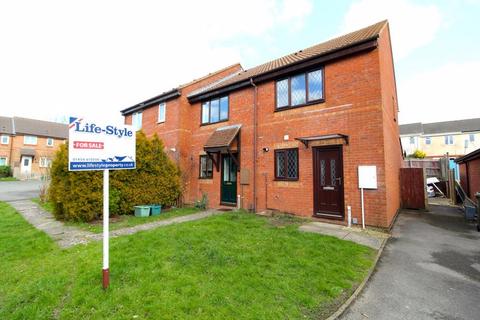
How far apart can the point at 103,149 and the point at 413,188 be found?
1402 centimetres

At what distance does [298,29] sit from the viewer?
37.0 ft

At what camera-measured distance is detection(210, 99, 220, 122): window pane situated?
12.3 m

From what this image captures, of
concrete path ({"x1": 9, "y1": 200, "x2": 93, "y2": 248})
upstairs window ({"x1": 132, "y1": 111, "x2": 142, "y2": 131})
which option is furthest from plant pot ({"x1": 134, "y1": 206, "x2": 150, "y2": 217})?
upstairs window ({"x1": 132, "y1": 111, "x2": 142, "y2": 131})

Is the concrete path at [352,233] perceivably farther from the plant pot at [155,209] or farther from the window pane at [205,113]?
the window pane at [205,113]

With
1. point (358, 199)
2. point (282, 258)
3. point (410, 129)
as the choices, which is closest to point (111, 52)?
point (282, 258)

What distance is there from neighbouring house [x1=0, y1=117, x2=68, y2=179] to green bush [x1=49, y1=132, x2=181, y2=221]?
29096 millimetres

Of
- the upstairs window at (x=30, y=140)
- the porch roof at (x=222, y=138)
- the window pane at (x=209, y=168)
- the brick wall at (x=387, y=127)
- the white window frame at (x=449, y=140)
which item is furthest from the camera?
the white window frame at (x=449, y=140)

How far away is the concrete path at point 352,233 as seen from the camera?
19.6 feet

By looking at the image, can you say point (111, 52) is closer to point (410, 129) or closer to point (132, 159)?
point (132, 159)

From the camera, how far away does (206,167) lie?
41.1ft

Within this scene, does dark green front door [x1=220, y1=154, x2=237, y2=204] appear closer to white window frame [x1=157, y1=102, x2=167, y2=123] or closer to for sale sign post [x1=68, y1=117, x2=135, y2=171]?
white window frame [x1=157, y1=102, x2=167, y2=123]

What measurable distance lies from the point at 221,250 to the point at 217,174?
709 centimetres

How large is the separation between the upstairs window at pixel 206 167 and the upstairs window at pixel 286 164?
13.6 feet

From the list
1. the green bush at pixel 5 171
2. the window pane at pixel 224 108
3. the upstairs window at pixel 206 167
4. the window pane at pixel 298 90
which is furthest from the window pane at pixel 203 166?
the green bush at pixel 5 171
